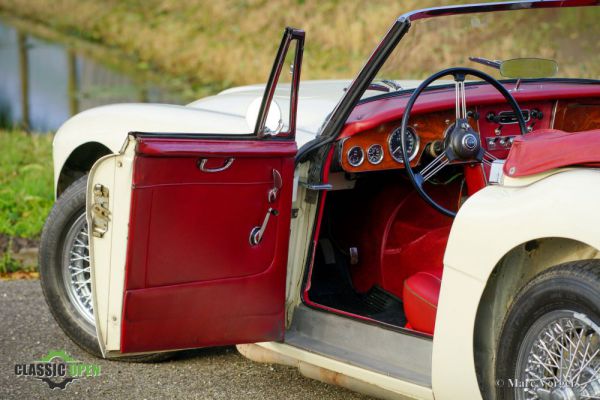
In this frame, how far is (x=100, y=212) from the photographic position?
133 inches

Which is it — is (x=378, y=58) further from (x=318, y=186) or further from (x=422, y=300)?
(x=422, y=300)

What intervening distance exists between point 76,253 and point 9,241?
7.19ft

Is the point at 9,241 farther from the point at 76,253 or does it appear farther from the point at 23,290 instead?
the point at 76,253

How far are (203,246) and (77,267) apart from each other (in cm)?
135

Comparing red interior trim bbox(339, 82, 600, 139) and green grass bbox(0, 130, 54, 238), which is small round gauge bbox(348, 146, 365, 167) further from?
green grass bbox(0, 130, 54, 238)

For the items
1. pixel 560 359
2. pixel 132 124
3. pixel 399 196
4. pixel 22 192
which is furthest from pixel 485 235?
pixel 22 192

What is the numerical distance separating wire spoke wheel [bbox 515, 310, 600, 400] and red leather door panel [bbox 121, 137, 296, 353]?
113 centimetres

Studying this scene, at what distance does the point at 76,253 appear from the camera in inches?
178

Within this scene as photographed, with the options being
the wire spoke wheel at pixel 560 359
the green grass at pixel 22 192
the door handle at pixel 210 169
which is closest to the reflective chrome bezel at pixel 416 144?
the door handle at pixel 210 169

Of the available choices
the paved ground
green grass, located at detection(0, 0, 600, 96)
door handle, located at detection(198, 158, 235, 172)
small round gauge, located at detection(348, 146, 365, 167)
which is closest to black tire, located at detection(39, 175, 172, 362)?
the paved ground

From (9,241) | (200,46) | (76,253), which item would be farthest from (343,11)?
(76,253)

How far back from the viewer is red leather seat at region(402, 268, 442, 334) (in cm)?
343

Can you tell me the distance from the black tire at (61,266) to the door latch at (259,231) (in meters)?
1.24

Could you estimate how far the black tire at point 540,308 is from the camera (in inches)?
101
